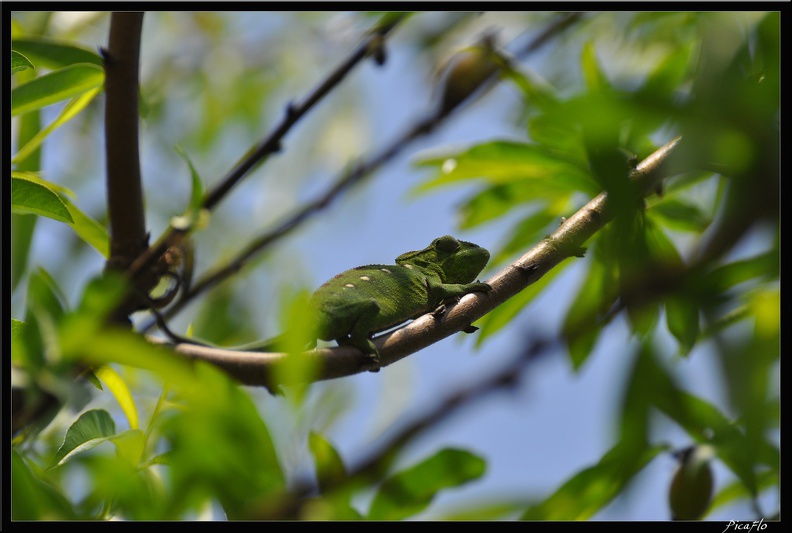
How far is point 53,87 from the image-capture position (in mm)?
1249

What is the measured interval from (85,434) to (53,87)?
57 cm

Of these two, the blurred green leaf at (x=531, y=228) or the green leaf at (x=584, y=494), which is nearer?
the green leaf at (x=584, y=494)

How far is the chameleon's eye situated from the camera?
1.57 m

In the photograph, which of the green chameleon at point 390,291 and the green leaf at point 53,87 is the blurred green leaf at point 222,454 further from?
the green leaf at point 53,87

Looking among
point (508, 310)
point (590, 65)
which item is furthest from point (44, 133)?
point (590, 65)

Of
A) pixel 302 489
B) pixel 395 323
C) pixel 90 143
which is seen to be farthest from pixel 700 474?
pixel 90 143

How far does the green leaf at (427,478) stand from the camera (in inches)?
38.1

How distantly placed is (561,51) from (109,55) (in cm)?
139

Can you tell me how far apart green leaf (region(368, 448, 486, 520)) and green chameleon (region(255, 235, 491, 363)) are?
0.16 meters

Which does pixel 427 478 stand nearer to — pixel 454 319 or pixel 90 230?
pixel 454 319

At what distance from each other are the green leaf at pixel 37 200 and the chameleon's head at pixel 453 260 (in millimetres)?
673

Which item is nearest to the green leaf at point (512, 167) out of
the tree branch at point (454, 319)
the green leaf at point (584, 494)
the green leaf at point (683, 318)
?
the tree branch at point (454, 319)
